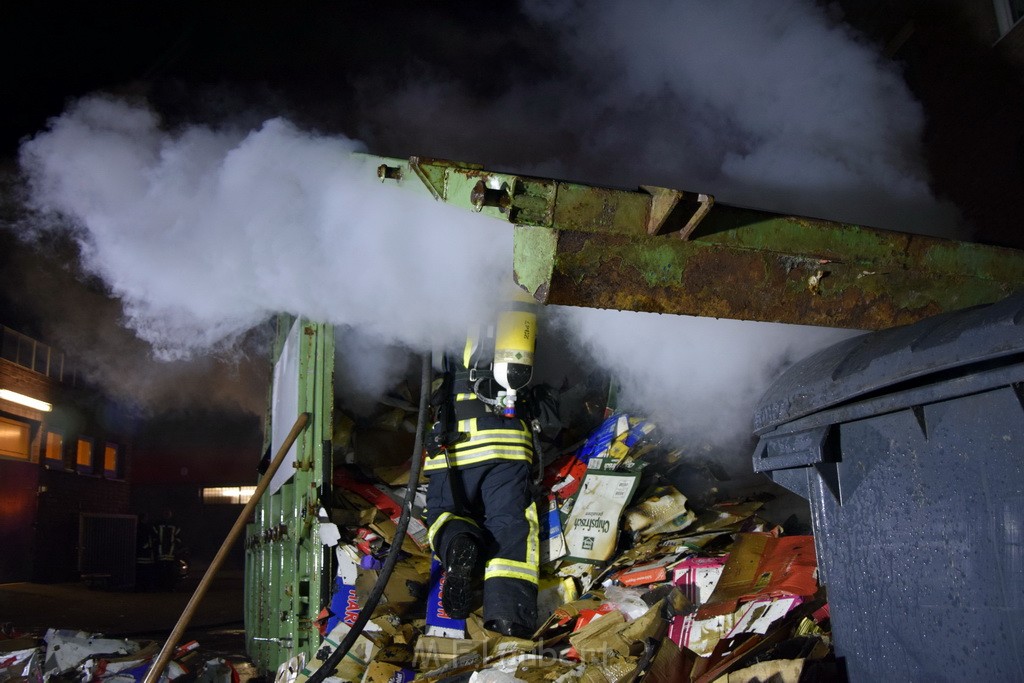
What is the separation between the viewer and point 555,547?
424 centimetres

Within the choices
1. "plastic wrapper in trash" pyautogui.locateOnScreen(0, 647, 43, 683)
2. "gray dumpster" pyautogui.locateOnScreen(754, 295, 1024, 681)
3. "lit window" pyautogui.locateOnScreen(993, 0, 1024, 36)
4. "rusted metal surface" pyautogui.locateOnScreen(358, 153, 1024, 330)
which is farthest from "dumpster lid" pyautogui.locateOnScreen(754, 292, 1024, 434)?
"plastic wrapper in trash" pyautogui.locateOnScreen(0, 647, 43, 683)

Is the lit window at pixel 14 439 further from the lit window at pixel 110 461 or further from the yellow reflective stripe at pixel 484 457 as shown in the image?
the yellow reflective stripe at pixel 484 457

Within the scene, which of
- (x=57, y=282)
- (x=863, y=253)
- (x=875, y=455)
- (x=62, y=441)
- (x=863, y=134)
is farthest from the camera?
(x=62, y=441)

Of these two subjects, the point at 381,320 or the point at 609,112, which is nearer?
the point at 381,320

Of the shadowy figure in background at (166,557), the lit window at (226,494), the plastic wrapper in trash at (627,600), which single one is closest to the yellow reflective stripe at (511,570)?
the plastic wrapper in trash at (627,600)

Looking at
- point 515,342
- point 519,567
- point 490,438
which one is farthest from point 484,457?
point 515,342

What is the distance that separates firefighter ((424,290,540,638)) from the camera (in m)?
3.65

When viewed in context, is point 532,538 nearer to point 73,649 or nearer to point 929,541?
point 929,541

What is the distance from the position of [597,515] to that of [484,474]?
78cm

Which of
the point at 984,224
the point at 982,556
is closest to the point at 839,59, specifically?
the point at 984,224

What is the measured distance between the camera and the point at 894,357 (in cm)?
153

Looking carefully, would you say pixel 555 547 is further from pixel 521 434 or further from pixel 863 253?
pixel 863 253

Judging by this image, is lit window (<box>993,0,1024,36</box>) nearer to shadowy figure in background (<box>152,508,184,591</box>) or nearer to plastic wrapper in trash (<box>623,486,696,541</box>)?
plastic wrapper in trash (<box>623,486,696,541</box>)

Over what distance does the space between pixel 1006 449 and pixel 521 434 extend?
9.27 ft
